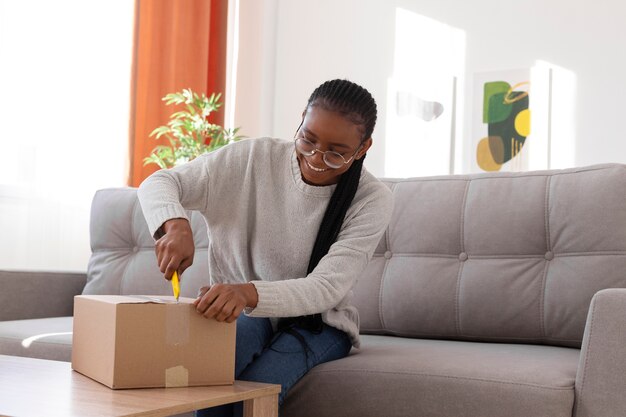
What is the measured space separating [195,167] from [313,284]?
0.39m

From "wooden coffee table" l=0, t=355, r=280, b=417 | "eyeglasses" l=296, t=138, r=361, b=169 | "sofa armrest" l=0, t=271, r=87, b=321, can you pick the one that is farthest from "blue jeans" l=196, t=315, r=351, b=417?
"sofa armrest" l=0, t=271, r=87, b=321

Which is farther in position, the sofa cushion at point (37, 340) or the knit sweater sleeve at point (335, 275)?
the sofa cushion at point (37, 340)

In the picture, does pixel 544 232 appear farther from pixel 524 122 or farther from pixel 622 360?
pixel 524 122

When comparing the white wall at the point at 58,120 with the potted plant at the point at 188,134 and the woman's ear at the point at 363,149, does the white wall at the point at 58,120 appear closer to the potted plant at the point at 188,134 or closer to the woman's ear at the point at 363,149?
the potted plant at the point at 188,134

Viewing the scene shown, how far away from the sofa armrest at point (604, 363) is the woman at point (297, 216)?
18.2 inches

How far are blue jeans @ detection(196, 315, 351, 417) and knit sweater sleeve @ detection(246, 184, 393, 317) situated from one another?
87mm

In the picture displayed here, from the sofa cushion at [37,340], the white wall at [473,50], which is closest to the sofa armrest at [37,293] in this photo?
the sofa cushion at [37,340]

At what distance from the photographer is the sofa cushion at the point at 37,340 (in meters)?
1.90

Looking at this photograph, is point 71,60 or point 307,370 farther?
point 71,60

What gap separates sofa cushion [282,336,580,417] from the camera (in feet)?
4.67

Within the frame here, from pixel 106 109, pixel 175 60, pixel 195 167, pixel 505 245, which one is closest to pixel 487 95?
pixel 175 60

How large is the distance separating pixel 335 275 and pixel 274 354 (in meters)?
0.19

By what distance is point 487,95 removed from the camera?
160 inches

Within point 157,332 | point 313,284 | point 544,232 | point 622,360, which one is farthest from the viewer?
point 544,232
